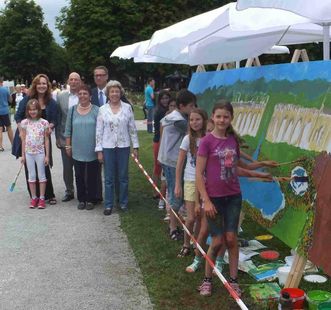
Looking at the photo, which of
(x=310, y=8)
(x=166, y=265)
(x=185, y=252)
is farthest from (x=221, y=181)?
(x=310, y=8)

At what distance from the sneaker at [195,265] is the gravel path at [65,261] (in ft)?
1.62

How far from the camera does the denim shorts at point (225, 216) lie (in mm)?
4680

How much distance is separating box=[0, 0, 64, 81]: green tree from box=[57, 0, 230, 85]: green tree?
2340 cm

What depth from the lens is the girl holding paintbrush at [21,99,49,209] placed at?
846cm

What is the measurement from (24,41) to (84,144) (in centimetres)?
6905

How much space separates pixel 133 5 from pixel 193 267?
147 feet

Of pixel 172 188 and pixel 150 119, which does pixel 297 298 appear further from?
pixel 150 119

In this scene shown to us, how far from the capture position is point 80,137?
26.8ft

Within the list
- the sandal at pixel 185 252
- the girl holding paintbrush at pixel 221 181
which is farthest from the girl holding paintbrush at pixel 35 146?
the girl holding paintbrush at pixel 221 181

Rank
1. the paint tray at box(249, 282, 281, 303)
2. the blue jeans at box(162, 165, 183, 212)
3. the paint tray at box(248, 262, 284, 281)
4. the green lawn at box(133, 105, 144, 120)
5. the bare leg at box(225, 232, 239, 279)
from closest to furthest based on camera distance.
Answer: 1. the paint tray at box(249, 282, 281, 303)
2. the bare leg at box(225, 232, 239, 279)
3. the paint tray at box(248, 262, 284, 281)
4. the blue jeans at box(162, 165, 183, 212)
5. the green lawn at box(133, 105, 144, 120)

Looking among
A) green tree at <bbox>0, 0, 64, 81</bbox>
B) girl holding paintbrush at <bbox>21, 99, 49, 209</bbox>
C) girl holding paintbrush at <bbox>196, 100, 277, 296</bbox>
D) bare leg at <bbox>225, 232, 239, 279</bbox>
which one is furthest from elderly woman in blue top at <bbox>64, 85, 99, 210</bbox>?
green tree at <bbox>0, 0, 64, 81</bbox>

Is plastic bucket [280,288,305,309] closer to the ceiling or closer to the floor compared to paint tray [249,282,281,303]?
closer to the ceiling

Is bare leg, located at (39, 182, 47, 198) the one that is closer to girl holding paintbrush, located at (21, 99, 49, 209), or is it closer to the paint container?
girl holding paintbrush, located at (21, 99, 49, 209)

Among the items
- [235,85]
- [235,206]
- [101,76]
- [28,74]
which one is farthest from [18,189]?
[28,74]
